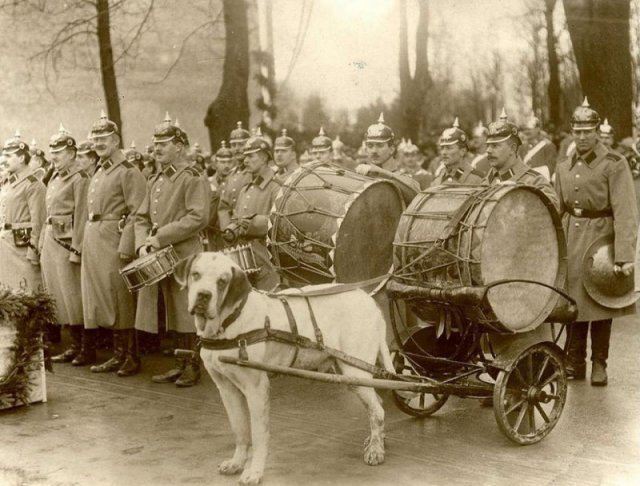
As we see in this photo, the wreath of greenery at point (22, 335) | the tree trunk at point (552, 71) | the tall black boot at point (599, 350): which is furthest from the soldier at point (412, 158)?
the wreath of greenery at point (22, 335)

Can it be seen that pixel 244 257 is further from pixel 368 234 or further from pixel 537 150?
pixel 537 150

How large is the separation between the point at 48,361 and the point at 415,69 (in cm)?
929

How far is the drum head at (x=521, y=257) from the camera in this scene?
17.7 feet

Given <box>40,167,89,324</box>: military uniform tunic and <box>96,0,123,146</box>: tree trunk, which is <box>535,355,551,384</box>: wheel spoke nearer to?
<box>40,167,89,324</box>: military uniform tunic

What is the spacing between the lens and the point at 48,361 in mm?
7020

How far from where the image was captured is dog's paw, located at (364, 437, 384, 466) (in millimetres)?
5227

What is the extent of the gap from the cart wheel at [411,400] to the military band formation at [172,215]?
113 centimetres

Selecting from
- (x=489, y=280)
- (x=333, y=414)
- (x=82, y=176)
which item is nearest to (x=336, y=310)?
(x=489, y=280)

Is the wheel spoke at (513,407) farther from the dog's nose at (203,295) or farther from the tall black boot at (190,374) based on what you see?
the tall black boot at (190,374)

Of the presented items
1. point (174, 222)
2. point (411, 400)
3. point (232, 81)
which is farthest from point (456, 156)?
point (232, 81)

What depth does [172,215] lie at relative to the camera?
291 inches

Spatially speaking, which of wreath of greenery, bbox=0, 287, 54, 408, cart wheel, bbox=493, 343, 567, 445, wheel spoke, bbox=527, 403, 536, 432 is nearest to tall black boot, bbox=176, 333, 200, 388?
wreath of greenery, bbox=0, 287, 54, 408

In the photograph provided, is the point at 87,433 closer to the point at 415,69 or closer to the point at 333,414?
the point at 333,414

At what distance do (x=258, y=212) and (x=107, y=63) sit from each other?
20.3 feet
